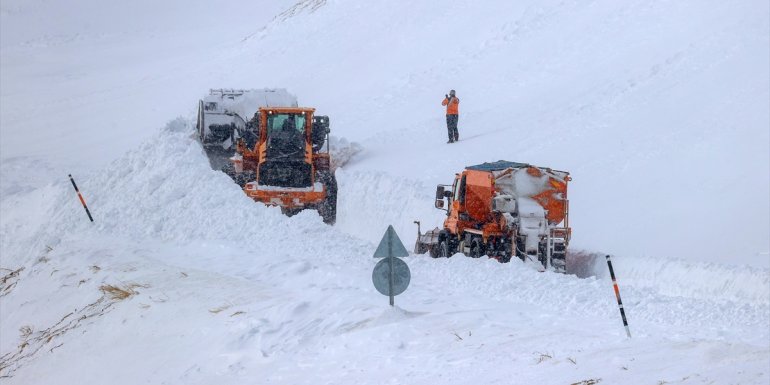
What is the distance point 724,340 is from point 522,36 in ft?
84.8

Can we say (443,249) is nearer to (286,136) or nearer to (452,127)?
(286,136)

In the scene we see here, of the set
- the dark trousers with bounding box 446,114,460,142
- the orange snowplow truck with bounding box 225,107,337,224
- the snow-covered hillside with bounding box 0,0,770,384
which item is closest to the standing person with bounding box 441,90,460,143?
the dark trousers with bounding box 446,114,460,142

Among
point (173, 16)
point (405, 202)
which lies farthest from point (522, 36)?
point (173, 16)

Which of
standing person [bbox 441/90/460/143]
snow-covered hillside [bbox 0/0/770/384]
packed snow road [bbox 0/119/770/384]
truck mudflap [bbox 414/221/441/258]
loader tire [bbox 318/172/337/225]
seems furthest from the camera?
standing person [bbox 441/90/460/143]

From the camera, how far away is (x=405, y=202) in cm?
2170

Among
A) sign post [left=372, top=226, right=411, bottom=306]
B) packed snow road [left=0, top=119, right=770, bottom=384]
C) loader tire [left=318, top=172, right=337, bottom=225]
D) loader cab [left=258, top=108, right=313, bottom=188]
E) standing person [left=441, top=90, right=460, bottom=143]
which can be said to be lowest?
packed snow road [left=0, top=119, right=770, bottom=384]

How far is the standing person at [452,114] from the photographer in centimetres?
2550

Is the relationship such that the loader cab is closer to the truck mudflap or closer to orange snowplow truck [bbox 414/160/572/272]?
the truck mudflap

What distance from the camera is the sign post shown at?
1068 cm

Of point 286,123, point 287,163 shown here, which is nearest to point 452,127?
point 286,123

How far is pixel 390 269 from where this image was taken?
424 inches

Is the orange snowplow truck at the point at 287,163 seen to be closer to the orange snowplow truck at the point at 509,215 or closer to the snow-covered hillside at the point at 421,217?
the snow-covered hillside at the point at 421,217

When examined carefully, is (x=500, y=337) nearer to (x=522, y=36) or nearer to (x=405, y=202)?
(x=405, y=202)

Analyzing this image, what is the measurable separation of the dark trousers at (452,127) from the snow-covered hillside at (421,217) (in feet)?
2.42
